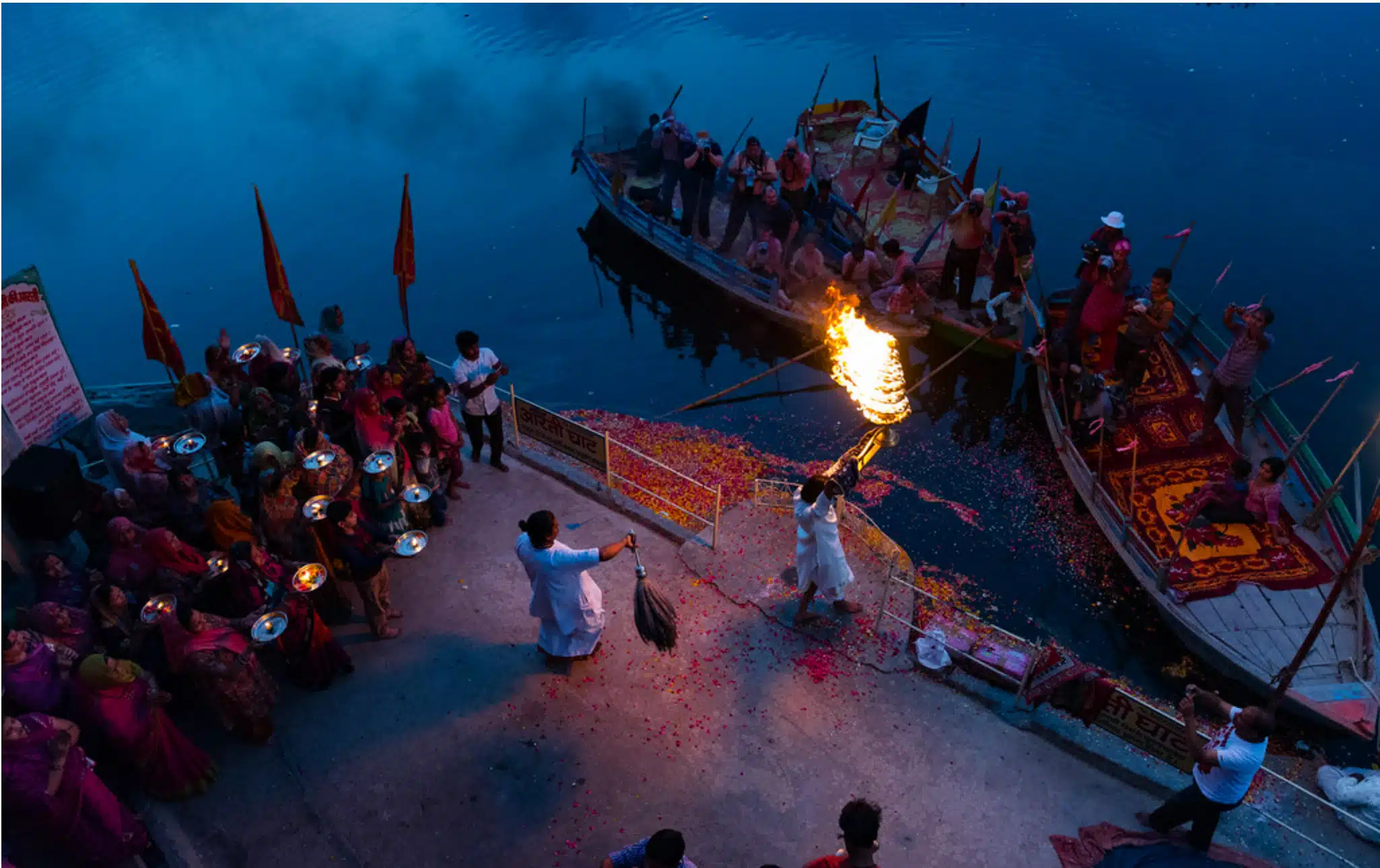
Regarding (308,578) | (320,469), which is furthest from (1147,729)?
(320,469)

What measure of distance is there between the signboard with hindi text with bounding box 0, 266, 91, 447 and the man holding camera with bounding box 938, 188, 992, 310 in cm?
1316

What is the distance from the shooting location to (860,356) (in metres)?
17.4

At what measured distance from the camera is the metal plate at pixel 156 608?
7.59 meters

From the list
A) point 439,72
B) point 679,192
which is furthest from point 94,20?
point 679,192

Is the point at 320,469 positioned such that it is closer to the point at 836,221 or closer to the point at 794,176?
the point at 794,176

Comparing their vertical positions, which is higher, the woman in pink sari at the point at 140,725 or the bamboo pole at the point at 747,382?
the woman in pink sari at the point at 140,725

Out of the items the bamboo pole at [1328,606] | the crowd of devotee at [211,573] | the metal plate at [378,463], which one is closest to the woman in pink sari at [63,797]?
the crowd of devotee at [211,573]

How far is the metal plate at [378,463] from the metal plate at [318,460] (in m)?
0.36

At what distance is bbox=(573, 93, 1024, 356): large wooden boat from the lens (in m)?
16.7

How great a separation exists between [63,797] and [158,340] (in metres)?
6.50

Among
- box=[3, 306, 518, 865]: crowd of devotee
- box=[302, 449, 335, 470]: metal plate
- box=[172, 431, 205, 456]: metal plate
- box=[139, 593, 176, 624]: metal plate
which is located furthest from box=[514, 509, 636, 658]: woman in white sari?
box=[172, 431, 205, 456]: metal plate

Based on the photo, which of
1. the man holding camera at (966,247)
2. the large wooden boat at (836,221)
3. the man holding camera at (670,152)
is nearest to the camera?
the man holding camera at (966,247)

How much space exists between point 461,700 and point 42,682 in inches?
132

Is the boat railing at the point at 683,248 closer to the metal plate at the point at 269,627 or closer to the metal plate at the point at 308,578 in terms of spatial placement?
the metal plate at the point at 308,578
